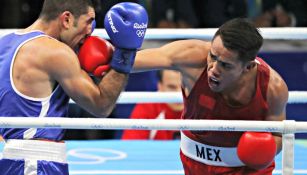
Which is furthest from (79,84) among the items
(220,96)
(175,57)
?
(220,96)

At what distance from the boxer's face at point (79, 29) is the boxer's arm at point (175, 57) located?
0.25 meters

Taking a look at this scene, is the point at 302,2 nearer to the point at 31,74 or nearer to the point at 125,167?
the point at 125,167

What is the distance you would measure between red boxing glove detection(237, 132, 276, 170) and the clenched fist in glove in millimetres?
511

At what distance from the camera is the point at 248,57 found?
266 centimetres

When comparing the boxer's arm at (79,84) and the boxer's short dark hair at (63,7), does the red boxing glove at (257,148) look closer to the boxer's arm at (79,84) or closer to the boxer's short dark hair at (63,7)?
the boxer's arm at (79,84)

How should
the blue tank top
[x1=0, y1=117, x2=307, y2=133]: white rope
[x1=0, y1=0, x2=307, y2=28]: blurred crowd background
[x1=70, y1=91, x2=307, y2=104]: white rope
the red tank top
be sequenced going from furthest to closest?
[x1=0, y1=0, x2=307, y2=28]: blurred crowd background
[x1=70, y1=91, x2=307, y2=104]: white rope
the red tank top
the blue tank top
[x1=0, y1=117, x2=307, y2=133]: white rope

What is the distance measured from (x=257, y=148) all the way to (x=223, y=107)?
0.39 m

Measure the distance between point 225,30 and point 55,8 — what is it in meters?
0.65

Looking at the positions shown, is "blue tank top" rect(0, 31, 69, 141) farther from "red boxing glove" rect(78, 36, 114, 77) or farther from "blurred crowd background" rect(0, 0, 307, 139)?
"blurred crowd background" rect(0, 0, 307, 139)

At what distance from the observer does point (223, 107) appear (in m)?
2.76

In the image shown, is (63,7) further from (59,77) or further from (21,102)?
(21,102)

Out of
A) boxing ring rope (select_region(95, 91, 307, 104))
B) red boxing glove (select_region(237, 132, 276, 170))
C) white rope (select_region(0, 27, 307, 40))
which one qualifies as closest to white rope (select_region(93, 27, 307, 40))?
white rope (select_region(0, 27, 307, 40))

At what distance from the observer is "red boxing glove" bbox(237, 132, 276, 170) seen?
2.41m

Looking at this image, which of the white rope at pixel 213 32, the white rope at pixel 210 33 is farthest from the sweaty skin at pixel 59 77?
the white rope at pixel 213 32
